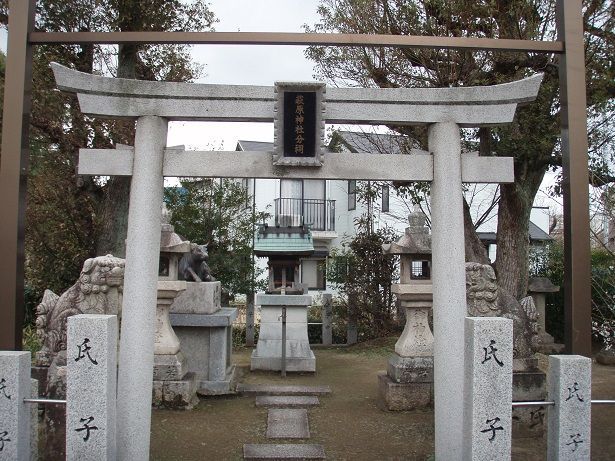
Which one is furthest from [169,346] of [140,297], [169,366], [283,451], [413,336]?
[413,336]

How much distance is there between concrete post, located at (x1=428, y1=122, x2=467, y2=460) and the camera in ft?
18.3

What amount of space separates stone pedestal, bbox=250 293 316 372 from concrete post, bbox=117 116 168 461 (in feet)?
21.3

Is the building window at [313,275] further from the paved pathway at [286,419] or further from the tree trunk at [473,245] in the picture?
the paved pathway at [286,419]

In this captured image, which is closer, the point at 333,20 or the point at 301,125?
the point at 301,125

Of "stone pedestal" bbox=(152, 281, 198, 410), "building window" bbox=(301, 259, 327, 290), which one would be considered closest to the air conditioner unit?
"building window" bbox=(301, 259, 327, 290)

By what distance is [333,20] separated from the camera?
1361 cm

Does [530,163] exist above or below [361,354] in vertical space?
above

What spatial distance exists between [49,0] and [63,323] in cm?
743

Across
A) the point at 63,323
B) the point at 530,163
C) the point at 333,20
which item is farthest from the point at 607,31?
the point at 63,323

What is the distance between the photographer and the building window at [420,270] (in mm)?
10023

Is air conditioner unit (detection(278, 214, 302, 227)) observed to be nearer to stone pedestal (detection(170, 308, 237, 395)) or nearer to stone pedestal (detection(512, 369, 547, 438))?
stone pedestal (detection(170, 308, 237, 395))

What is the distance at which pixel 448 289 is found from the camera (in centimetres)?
566

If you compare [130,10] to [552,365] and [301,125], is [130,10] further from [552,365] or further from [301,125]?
[552,365]

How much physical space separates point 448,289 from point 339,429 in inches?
127
